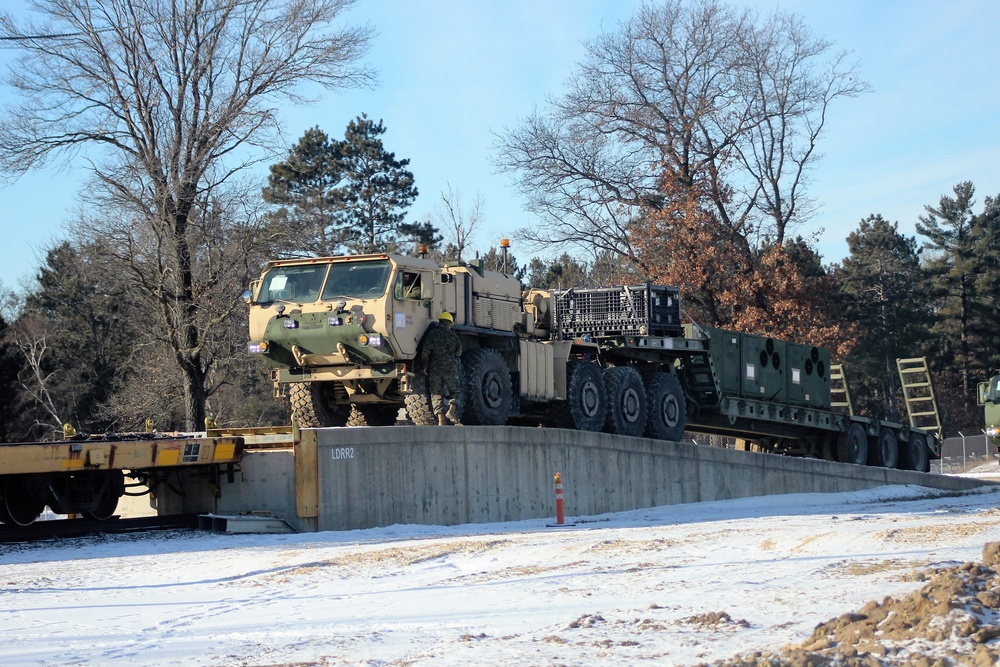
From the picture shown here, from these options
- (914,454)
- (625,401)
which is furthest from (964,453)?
(625,401)

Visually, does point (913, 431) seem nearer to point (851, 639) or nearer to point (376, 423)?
point (376, 423)

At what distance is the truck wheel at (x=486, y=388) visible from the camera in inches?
722

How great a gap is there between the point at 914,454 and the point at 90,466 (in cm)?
2083

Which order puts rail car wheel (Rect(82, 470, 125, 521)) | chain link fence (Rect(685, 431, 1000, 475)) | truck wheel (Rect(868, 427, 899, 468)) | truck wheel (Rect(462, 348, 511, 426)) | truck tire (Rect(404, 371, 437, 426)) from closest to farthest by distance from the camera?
rail car wheel (Rect(82, 470, 125, 521)) < truck tire (Rect(404, 371, 437, 426)) < truck wheel (Rect(462, 348, 511, 426)) < truck wheel (Rect(868, 427, 899, 468)) < chain link fence (Rect(685, 431, 1000, 475))

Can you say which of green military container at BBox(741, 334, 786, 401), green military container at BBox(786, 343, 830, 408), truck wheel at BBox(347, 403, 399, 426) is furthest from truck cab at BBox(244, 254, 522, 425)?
green military container at BBox(786, 343, 830, 408)

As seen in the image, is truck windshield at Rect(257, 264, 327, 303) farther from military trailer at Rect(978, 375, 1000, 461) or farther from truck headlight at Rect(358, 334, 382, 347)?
military trailer at Rect(978, 375, 1000, 461)

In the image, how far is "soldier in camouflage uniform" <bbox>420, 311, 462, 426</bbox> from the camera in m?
17.3

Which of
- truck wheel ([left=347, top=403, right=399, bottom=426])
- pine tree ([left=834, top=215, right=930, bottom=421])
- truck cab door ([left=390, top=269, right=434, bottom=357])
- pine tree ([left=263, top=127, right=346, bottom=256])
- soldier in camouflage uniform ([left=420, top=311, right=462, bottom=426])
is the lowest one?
truck wheel ([left=347, top=403, right=399, bottom=426])

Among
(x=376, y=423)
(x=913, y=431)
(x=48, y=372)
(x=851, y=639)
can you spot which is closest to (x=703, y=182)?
(x=913, y=431)

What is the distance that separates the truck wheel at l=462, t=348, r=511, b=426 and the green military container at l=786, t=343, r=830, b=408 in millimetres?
8223

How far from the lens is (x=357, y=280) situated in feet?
57.0

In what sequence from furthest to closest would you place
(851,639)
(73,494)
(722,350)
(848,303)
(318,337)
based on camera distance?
(848,303) < (722,350) < (318,337) < (73,494) < (851,639)

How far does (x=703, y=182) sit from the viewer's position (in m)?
37.8

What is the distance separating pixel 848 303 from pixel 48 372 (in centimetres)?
3698
